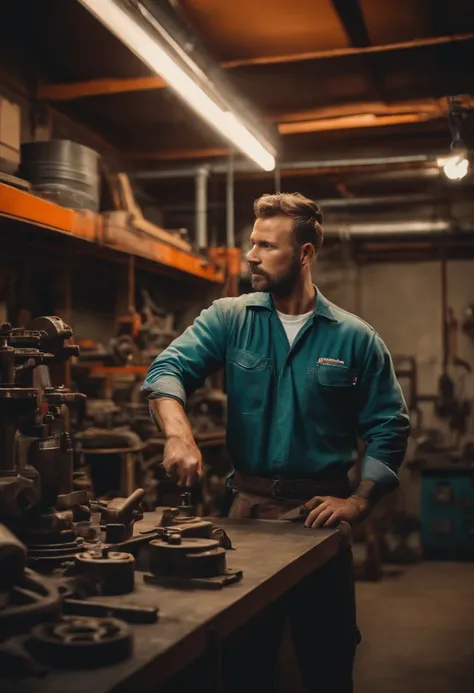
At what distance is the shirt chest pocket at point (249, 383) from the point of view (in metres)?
2.65

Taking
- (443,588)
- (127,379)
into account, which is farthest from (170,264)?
(443,588)

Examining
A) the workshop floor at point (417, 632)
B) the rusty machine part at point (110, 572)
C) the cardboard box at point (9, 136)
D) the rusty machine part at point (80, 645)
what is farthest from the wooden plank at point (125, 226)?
the rusty machine part at point (80, 645)

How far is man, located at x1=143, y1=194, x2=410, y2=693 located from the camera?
2.51 m

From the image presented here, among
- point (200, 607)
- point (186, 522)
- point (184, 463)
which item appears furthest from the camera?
point (184, 463)

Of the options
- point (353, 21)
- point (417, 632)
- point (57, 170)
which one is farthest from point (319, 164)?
point (417, 632)

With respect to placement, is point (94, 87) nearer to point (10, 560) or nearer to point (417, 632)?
point (417, 632)

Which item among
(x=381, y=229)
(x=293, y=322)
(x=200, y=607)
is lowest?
(x=200, y=607)

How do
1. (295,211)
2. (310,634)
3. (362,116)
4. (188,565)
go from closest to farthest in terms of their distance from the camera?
(188,565)
(310,634)
(295,211)
(362,116)

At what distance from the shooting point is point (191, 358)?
2684 millimetres

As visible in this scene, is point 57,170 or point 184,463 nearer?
point 184,463

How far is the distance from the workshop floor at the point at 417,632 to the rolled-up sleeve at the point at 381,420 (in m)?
1.60

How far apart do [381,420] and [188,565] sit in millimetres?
1119

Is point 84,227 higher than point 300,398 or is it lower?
higher

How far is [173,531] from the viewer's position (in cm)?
187
